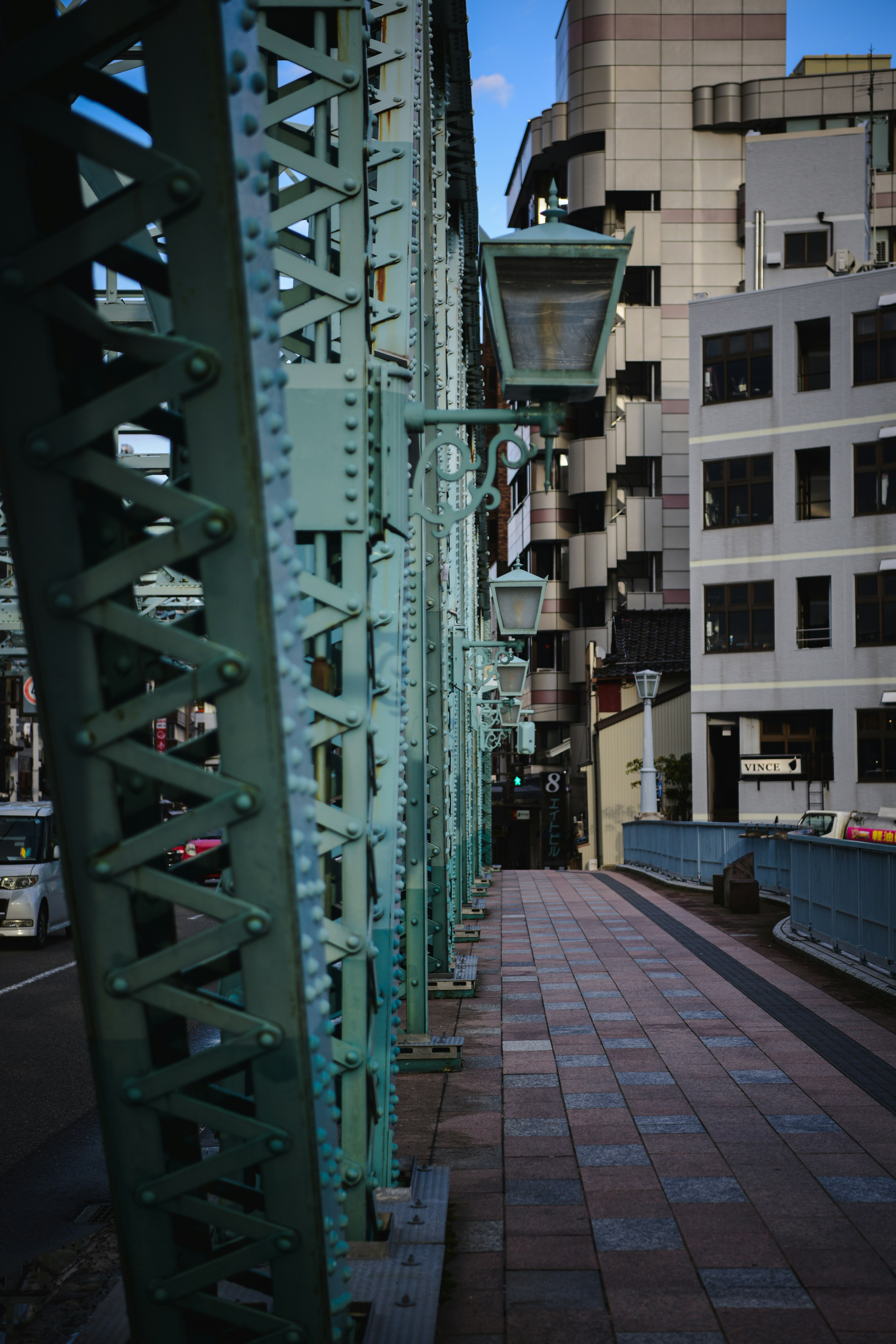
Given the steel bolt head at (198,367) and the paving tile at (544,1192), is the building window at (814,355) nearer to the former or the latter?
the paving tile at (544,1192)

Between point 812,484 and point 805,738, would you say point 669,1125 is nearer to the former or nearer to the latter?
point 805,738

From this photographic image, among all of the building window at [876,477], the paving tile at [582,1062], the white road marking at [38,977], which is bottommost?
the white road marking at [38,977]

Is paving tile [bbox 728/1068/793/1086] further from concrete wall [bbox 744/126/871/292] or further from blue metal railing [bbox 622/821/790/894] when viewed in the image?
concrete wall [bbox 744/126/871/292]

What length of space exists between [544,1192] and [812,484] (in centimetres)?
3315

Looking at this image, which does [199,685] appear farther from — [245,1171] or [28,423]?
[245,1171]

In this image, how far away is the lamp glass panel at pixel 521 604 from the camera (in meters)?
18.3

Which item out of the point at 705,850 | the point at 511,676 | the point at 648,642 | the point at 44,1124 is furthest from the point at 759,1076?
the point at 648,642

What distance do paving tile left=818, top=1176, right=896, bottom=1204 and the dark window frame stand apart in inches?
1187

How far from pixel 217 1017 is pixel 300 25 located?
10.7 feet

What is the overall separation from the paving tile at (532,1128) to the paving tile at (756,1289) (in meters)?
2.14

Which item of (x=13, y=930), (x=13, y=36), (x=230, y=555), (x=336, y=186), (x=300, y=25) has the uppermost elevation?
(x=300, y=25)

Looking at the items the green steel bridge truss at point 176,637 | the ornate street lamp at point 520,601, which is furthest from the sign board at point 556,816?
the green steel bridge truss at point 176,637

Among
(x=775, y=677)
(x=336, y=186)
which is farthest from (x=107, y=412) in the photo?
(x=775, y=677)

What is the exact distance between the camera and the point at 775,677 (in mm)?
36156
